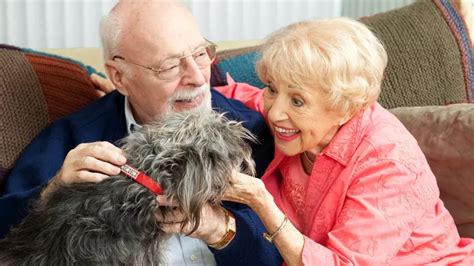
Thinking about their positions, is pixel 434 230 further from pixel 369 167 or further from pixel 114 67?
pixel 114 67

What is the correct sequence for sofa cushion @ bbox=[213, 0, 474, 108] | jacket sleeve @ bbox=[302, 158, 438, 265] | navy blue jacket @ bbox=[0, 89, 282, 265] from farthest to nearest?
sofa cushion @ bbox=[213, 0, 474, 108] → navy blue jacket @ bbox=[0, 89, 282, 265] → jacket sleeve @ bbox=[302, 158, 438, 265]

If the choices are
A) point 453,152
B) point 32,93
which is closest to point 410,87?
point 453,152

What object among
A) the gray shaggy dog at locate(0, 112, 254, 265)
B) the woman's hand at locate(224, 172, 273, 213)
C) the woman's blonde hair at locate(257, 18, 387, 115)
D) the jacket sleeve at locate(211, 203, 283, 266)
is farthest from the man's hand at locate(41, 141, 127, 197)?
the woman's blonde hair at locate(257, 18, 387, 115)

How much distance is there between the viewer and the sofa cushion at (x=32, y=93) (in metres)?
2.28

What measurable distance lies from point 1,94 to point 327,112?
1.10 m

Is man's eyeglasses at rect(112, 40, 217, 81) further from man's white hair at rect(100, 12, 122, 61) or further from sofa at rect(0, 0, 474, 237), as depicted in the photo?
sofa at rect(0, 0, 474, 237)

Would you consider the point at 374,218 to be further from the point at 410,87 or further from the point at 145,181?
the point at 410,87

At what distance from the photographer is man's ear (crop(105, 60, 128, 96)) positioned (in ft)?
7.52

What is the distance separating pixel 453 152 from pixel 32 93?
1.42m

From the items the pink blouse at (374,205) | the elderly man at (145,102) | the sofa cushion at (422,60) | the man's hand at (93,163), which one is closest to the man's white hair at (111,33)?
the elderly man at (145,102)

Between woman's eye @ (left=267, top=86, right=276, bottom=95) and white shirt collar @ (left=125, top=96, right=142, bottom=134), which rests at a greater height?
woman's eye @ (left=267, top=86, right=276, bottom=95)

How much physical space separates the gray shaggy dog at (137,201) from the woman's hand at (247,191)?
0.13 feet

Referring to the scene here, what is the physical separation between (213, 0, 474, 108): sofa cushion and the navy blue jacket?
428 millimetres

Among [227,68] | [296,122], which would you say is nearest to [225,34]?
[227,68]
